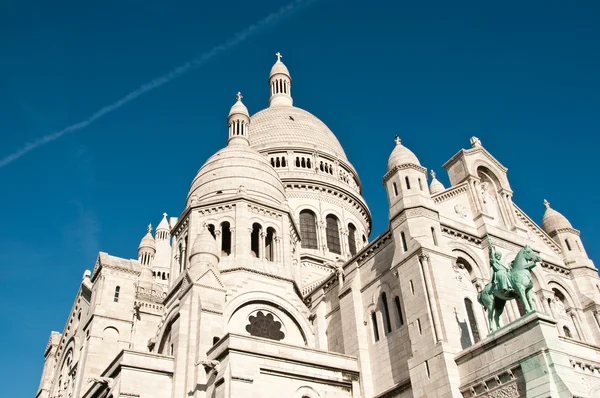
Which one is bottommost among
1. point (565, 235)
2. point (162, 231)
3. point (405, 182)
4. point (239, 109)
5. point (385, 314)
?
point (385, 314)

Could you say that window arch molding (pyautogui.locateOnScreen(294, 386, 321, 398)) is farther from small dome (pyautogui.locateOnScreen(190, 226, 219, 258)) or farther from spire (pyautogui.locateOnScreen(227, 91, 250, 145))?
spire (pyautogui.locateOnScreen(227, 91, 250, 145))

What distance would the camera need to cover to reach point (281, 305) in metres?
32.4

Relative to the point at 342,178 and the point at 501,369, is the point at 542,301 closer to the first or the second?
the point at 501,369

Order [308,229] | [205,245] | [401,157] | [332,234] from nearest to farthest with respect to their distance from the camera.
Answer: [401,157] < [205,245] < [308,229] < [332,234]

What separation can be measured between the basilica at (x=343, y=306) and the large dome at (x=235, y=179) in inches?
4.6

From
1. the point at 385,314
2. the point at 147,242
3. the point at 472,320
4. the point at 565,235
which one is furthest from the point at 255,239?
the point at 147,242

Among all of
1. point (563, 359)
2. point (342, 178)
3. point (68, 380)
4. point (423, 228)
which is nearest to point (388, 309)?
point (423, 228)

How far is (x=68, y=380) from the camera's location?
37.9m

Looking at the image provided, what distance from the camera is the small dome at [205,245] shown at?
31.3 metres

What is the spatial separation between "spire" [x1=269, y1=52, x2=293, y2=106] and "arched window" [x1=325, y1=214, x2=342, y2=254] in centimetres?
1954

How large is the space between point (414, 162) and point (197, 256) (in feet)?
40.9

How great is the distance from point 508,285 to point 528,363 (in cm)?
310

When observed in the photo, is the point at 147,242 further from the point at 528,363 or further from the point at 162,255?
the point at 528,363

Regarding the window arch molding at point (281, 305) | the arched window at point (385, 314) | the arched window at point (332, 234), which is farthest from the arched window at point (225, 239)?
the arched window at point (332, 234)
